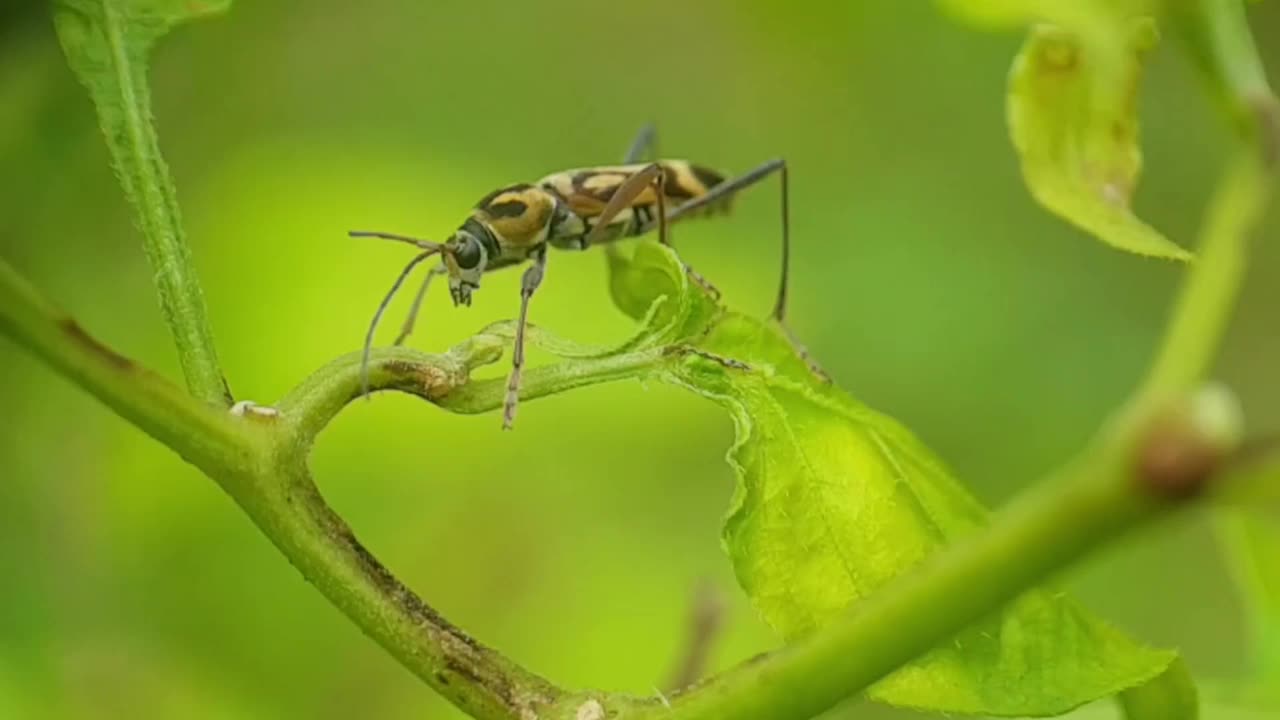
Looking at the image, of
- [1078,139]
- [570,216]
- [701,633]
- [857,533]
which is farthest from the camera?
[570,216]

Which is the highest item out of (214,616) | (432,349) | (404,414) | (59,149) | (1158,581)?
(59,149)

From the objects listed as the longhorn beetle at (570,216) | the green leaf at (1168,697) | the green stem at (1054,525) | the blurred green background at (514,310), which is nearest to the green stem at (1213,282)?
the green stem at (1054,525)

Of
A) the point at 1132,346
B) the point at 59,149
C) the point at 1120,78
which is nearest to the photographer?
the point at 1120,78

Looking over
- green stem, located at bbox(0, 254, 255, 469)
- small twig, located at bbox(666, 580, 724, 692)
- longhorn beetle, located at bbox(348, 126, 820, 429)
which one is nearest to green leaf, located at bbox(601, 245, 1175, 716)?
green stem, located at bbox(0, 254, 255, 469)

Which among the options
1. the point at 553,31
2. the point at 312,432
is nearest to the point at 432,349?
the point at 312,432

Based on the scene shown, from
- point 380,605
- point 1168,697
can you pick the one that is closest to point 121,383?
point 380,605

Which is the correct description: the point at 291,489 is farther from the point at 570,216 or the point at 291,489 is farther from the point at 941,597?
the point at 570,216

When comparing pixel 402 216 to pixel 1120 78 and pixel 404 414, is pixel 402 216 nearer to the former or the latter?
pixel 404 414
